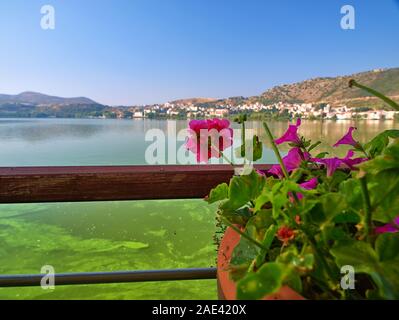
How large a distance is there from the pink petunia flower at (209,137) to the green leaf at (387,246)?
288 millimetres

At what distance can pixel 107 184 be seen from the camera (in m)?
0.97

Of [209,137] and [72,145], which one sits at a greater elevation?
[209,137]

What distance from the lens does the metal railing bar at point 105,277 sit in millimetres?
906

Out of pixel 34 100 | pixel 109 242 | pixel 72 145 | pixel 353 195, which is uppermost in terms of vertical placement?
pixel 34 100

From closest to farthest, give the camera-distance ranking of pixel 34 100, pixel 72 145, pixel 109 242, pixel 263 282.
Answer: pixel 263 282, pixel 109 242, pixel 72 145, pixel 34 100

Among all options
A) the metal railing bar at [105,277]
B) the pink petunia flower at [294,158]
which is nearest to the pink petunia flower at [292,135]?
the pink petunia flower at [294,158]

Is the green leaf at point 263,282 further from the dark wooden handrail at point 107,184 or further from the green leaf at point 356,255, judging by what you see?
the dark wooden handrail at point 107,184

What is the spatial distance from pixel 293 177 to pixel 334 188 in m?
0.06

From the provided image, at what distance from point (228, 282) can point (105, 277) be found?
2.22ft

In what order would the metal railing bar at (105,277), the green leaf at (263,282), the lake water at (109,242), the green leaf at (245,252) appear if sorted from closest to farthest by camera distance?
the green leaf at (263,282) < the green leaf at (245,252) < the metal railing bar at (105,277) < the lake water at (109,242)

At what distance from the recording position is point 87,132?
30.3ft

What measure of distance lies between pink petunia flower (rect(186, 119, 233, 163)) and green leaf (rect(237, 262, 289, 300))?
296 mm

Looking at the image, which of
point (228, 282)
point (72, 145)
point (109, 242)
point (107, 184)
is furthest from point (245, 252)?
point (72, 145)

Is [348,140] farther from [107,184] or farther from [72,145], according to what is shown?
[72,145]
